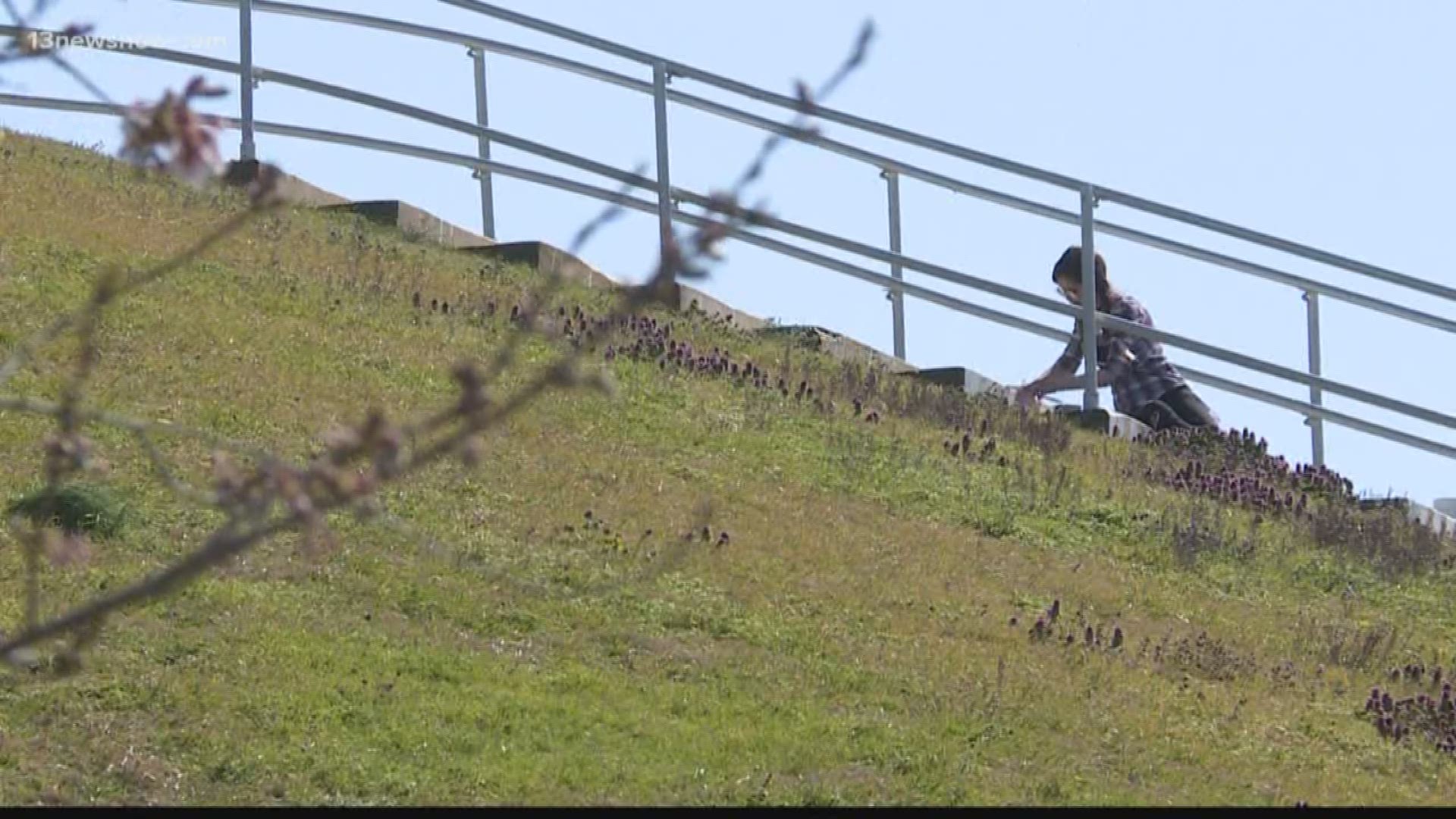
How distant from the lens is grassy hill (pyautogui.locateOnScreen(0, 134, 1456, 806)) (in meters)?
8.85

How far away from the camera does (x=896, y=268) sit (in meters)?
17.6

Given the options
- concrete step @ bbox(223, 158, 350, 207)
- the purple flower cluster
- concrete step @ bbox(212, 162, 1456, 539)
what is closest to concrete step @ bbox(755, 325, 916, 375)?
concrete step @ bbox(212, 162, 1456, 539)

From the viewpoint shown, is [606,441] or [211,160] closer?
[211,160]

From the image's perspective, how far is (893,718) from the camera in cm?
959

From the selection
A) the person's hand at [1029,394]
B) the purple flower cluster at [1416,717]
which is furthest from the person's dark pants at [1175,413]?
the purple flower cluster at [1416,717]

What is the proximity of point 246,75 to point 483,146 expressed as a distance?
5.48 ft

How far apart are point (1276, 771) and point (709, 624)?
6.53ft

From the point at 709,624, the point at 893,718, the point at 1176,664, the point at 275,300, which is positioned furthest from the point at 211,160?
the point at 275,300

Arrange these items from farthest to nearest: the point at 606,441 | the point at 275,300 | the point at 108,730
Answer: the point at 275,300 → the point at 606,441 → the point at 108,730

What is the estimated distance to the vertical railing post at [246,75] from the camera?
17.3 meters

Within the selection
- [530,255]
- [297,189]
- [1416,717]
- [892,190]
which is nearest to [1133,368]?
[892,190]

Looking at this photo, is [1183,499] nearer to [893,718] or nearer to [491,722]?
[893,718]

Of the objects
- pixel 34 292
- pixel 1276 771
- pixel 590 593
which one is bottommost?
pixel 1276 771

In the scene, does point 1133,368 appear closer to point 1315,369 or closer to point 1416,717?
point 1315,369
